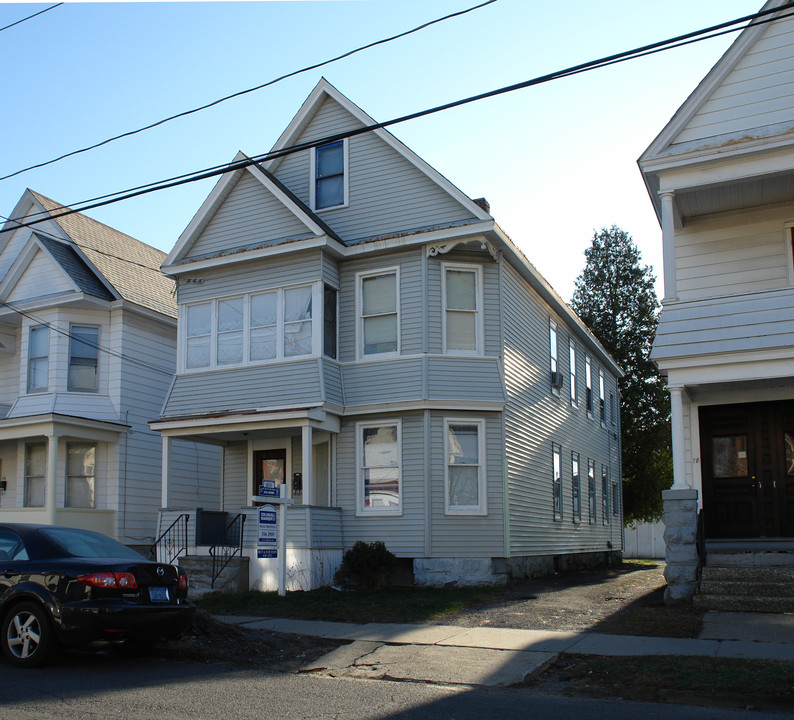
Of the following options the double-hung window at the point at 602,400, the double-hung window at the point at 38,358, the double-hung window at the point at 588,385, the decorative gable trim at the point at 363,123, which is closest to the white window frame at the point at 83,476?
the double-hung window at the point at 38,358

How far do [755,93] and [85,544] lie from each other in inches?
467

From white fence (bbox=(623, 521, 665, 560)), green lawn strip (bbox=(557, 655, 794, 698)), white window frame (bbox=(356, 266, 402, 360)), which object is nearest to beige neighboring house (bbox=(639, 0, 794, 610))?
green lawn strip (bbox=(557, 655, 794, 698))

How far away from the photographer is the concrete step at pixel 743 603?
11180mm

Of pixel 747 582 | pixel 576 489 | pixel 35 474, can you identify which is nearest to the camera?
pixel 747 582

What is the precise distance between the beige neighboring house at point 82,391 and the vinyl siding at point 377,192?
625 cm

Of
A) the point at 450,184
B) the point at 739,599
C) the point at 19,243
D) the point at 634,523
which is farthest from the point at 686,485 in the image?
the point at 634,523

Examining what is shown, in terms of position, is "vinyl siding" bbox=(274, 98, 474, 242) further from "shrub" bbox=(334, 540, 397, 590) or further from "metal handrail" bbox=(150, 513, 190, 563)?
"metal handrail" bbox=(150, 513, 190, 563)

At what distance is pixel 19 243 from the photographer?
79.0ft

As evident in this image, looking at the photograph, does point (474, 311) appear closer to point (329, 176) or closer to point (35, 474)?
point (329, 176)

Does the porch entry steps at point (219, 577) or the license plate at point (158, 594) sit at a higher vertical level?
the license plate at point (158, 594)

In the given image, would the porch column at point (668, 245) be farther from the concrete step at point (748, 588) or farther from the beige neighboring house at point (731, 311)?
the concrete step at point (748, 588)

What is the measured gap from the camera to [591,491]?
25594mm

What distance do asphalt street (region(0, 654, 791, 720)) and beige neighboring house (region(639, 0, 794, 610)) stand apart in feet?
17.9

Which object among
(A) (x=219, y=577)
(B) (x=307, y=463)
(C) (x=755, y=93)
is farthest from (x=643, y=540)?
(C) (x=755, y=93)
